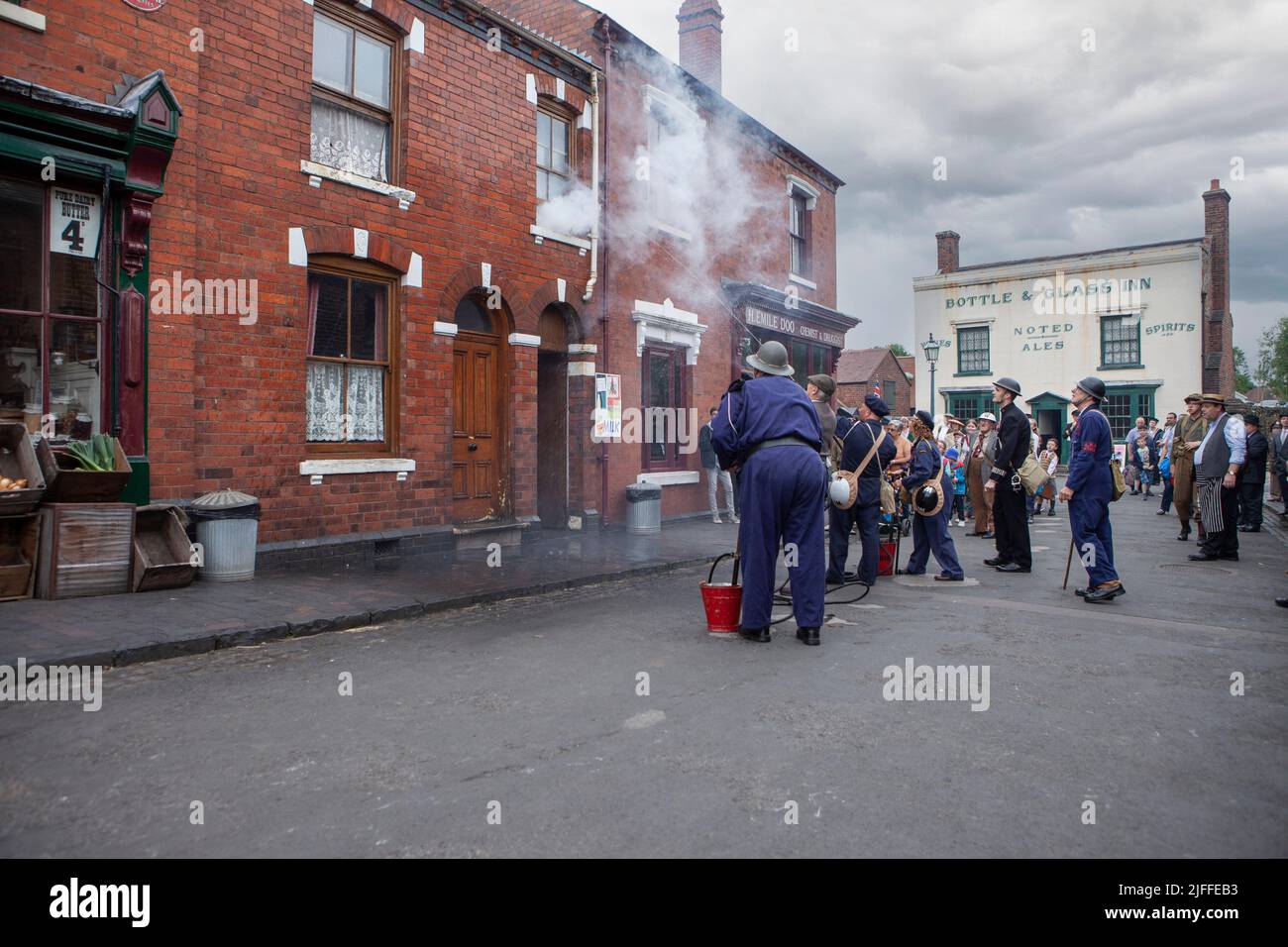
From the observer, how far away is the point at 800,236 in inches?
771

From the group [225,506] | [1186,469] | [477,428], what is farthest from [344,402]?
[1186,469]

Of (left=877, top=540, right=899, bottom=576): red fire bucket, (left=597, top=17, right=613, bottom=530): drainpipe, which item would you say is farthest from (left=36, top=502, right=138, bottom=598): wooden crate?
(left=597, top=17, right=613, bottom=530): drainpipe

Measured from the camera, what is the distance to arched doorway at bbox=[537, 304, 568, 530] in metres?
13.6

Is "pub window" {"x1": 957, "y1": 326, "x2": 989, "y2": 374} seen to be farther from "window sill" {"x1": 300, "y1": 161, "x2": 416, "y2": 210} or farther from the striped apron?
"window sill" {"x1": 300, "y1": 161, "x2": 416, "y2": 210}

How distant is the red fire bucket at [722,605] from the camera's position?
639 cm

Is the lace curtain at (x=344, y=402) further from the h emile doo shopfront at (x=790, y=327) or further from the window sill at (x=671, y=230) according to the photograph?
the h emile doo shopfront at (x=790, y=327)

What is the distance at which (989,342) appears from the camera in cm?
3584

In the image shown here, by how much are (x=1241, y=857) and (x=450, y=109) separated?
1080 cm

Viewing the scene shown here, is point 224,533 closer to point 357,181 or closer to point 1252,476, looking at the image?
point 357,181

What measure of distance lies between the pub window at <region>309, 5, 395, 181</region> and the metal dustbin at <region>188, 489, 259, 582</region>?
3.88 meters

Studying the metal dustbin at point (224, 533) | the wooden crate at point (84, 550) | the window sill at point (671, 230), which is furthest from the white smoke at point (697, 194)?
Result: the wooden crate at point (84, 550)
